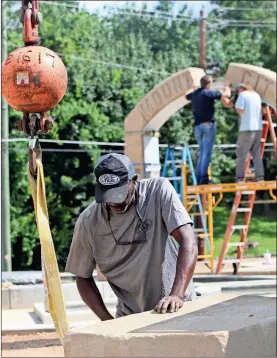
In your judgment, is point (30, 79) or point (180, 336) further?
point (30, 79)

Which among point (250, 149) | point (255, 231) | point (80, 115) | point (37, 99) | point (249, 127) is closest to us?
point (37, 99)

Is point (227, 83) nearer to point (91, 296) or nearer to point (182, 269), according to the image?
point (91, 296)

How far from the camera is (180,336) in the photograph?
4.05 meters

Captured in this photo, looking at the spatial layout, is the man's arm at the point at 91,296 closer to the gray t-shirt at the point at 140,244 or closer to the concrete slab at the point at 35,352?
the gray t-shirt at the point at 140,244

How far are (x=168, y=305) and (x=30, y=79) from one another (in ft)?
4.76

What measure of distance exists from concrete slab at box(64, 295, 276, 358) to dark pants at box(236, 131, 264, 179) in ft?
40.2

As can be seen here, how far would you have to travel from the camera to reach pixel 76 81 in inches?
1095

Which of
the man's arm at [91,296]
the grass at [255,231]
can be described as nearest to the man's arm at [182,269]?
the man's arm at [91,296]

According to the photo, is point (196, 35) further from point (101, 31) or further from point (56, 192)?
point (56, 192)

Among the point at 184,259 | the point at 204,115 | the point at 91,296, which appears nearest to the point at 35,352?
the point at 91,296

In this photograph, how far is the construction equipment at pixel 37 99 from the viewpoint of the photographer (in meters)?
4.72

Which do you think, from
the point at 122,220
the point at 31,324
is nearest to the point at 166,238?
the point at 122,220

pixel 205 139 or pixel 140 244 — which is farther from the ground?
pixel 205 139

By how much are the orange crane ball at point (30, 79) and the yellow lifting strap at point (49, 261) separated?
34 centimetres
